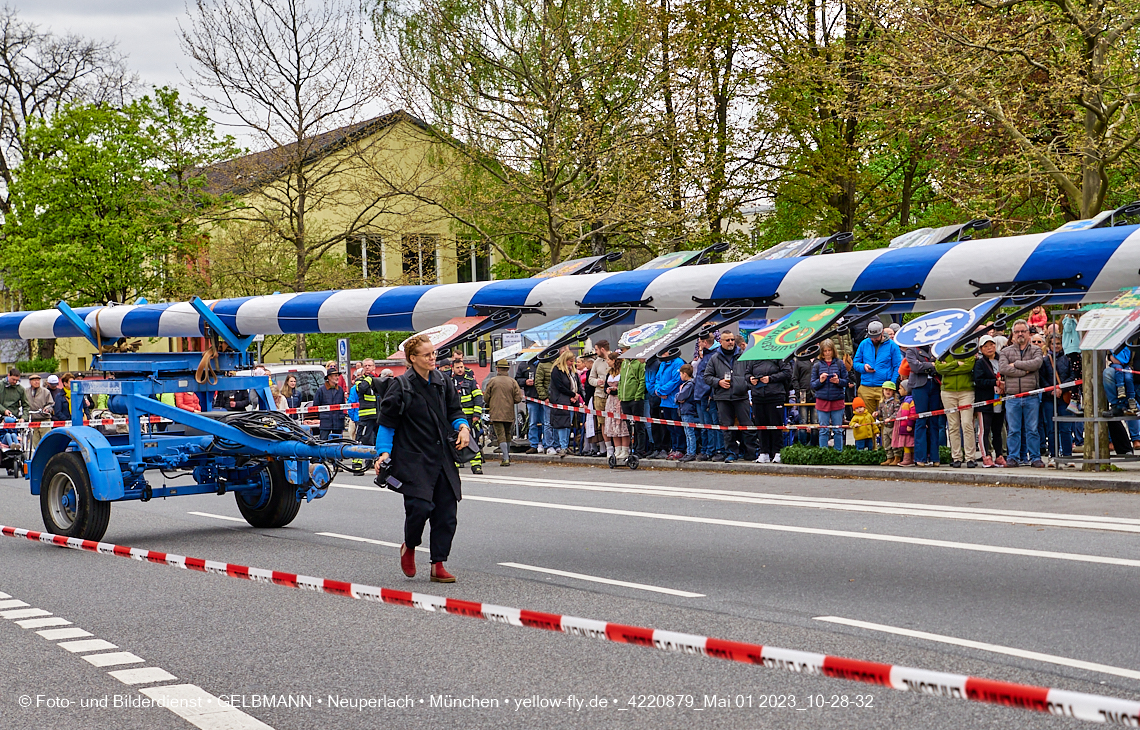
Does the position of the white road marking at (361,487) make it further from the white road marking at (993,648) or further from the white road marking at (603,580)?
the white road marking at (993,648)

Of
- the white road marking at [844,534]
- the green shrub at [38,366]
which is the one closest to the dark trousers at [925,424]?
the white road marking at [844,534]

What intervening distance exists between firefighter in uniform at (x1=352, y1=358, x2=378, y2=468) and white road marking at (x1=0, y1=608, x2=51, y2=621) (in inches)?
308

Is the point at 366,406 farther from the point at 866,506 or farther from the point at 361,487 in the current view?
the point at 866,506

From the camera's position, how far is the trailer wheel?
12.9m

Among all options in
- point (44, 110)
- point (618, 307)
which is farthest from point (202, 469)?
point (44, 110)

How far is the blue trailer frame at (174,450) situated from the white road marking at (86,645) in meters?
3.84

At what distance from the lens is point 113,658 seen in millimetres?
6977

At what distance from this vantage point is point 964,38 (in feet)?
64.0

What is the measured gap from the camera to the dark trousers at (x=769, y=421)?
18203 mm

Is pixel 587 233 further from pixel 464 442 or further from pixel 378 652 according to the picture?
pixel 378 652

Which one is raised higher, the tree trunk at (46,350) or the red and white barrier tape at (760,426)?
the tree trunk at (46,350)

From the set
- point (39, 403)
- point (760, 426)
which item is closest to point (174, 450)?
point (760, 426)

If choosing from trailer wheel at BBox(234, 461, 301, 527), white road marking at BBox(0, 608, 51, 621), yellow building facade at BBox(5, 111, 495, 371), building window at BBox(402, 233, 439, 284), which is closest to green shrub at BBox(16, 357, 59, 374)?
yellow building facade at BBox(5, 111, 495, 371)

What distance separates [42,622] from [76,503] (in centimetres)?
403
